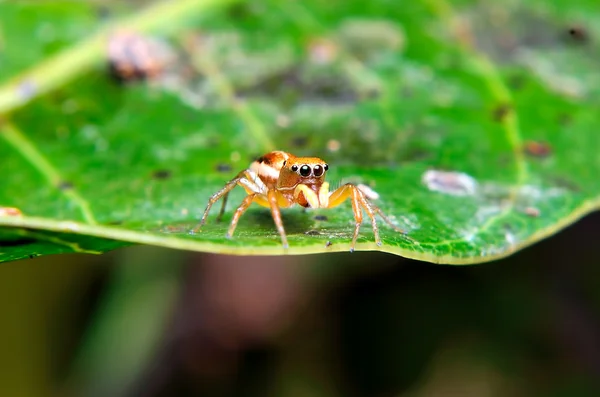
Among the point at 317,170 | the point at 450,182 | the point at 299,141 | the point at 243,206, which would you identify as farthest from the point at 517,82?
the point at 243,206

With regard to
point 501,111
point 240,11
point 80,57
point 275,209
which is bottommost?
point 275,209

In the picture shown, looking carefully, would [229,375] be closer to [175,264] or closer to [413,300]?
[175,264]

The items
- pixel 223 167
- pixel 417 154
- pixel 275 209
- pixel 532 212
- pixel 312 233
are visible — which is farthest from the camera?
pixel 417 154

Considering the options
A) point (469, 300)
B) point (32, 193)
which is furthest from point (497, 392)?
point (32, 193)

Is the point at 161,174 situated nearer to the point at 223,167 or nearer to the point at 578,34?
the point at 223,167

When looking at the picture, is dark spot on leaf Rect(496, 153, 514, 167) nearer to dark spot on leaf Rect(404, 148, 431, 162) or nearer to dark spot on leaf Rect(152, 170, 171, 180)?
dark spot on leaf Rect(404, 148, 431, 162)

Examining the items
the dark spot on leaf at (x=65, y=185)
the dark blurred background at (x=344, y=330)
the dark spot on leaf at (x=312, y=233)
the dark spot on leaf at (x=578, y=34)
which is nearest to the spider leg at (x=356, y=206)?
the dark spot on leaf at (x=312, y=233)
